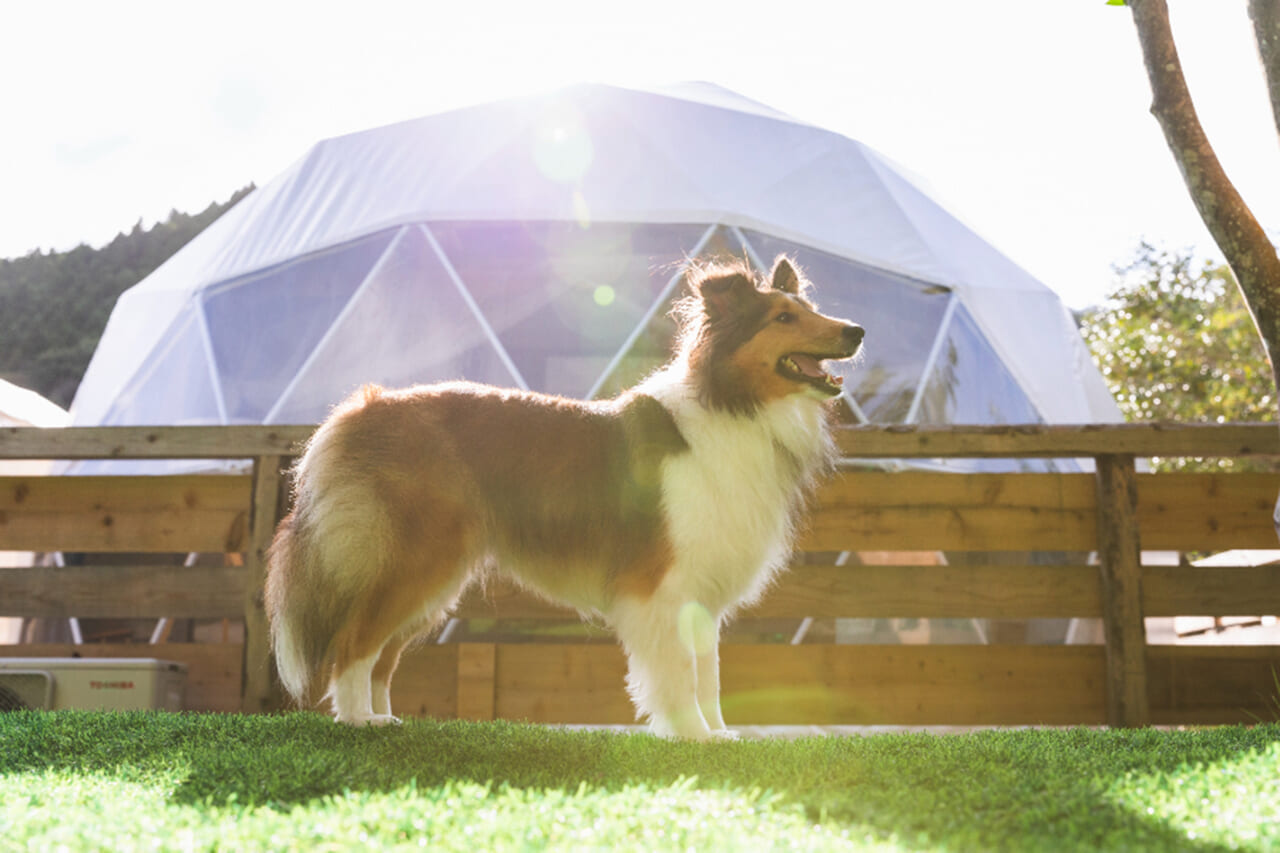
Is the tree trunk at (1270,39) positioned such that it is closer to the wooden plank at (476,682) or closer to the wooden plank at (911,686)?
the wooden plank at (911,686)

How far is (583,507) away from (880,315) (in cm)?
428

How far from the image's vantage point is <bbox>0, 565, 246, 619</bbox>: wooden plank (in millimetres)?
4613

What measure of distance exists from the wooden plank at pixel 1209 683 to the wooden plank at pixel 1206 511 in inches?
20.2

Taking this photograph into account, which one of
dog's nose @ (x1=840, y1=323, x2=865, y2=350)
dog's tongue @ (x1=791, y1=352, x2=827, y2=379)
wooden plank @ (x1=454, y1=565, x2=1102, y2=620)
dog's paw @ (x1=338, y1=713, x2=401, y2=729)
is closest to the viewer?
dog's paw @ (x1=338, y1=713, x2=401, y2=729)

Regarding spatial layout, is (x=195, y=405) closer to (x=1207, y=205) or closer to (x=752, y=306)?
(x=752, y=306)

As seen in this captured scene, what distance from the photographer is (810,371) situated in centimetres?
358

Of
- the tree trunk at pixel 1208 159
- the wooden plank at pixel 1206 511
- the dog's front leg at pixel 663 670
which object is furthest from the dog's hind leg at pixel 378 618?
the wooden plank at pixel 1206 511

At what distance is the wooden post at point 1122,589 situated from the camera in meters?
4.30

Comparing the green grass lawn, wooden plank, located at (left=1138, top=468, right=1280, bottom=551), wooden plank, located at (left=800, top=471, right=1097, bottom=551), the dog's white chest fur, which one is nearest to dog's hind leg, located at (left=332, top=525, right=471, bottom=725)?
the green grass lawn

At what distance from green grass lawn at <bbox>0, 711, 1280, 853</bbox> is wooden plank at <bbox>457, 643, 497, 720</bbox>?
1.40 meters

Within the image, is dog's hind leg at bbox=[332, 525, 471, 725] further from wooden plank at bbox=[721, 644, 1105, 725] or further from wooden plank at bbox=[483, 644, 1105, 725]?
wooden plank at bbox=[721, 644, 1105, 725]

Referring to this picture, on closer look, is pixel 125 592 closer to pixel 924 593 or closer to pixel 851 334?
pixel 851 334

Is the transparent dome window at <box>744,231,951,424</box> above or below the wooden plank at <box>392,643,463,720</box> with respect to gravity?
above

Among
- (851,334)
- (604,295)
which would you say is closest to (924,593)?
(851,334)
